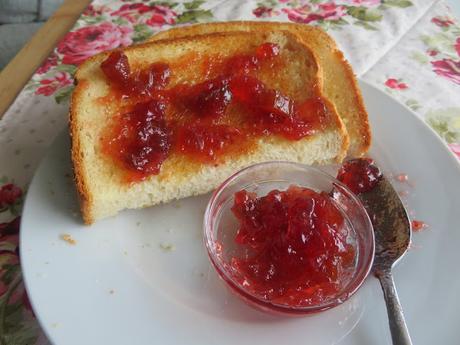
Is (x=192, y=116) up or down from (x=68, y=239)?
up

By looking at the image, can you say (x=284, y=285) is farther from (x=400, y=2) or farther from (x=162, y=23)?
(x=400, y=2)

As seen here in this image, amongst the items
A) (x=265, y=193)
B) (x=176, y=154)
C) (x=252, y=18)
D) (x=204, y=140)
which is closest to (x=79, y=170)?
(x=176, y=154)

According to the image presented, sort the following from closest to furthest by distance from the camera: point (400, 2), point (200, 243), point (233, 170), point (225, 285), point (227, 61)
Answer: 1. point (225, 285)
2. point (200, 243)
3. point (233, 170)
4. point (227, 61)
5. point (400, 2)

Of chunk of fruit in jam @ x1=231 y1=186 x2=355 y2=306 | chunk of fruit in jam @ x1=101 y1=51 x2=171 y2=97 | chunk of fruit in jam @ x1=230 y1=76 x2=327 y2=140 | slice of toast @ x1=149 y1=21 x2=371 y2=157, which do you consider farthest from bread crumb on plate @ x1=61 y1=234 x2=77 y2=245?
slice of toast @ x1=149 y1=21 x2=371 y2=157

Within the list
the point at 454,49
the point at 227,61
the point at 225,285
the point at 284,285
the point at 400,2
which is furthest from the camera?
the point at 400,2

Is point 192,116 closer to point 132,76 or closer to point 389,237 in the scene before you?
point 132,76

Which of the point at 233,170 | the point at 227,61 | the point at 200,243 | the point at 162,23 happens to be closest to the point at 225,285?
the point at 200,243

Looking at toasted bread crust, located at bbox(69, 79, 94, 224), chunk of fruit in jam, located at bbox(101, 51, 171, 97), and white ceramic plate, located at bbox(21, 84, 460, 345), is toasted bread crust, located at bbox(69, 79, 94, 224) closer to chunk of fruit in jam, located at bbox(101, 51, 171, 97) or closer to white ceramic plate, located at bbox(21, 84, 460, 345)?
white ceramic plate, located at bbox(21, 84, 460, 345)
